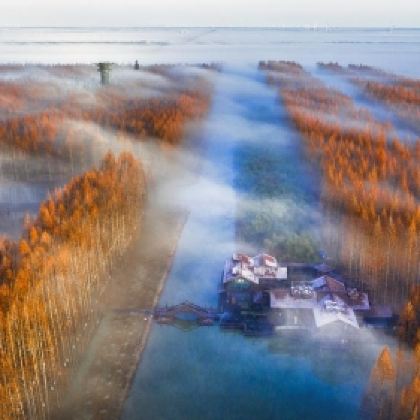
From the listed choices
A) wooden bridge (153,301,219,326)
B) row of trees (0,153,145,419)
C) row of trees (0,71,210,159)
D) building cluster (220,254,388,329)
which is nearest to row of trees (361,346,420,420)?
building cluster (220,254,388,329)

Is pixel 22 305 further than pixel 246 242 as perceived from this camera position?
No

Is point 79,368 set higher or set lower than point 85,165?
lower

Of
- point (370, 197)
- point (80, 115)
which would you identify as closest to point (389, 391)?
Result: point (370, 197)

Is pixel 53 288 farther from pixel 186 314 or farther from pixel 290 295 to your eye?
pixel 290 295

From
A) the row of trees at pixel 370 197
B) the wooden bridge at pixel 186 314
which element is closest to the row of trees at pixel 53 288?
the wooden bridge at pixel 186 314

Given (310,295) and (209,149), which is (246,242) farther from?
(209,149)

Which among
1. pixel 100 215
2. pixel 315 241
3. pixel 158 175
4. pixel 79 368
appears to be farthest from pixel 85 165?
pixel 79 368
